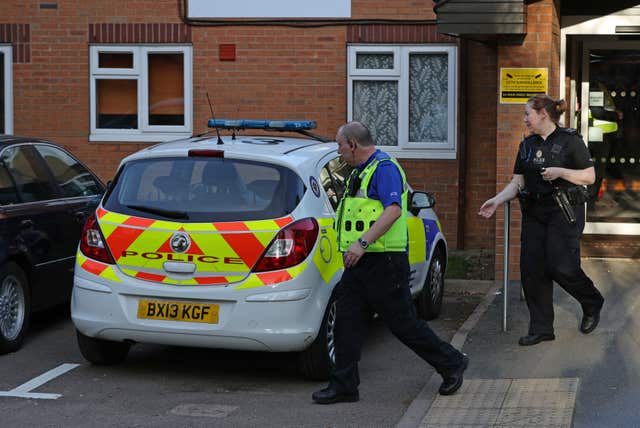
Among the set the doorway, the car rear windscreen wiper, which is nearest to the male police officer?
the car rear windscreen wiper

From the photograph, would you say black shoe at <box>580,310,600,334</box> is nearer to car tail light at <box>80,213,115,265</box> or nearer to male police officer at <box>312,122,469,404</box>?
male police officer at <box>312,122,469,404</box>

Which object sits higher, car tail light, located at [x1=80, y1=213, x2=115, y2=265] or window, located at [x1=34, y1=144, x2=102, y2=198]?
window, located at [x1=34, y1=144, x2=102, y2=198]

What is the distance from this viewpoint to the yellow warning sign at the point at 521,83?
37.3 feet

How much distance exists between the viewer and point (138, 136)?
46.6 feet

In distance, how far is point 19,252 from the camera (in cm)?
845

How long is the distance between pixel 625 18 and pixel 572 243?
A: 481cm

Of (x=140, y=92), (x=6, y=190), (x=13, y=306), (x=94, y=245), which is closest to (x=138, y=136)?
(x=140, y=92)

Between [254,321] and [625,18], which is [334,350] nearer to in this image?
[254,321]

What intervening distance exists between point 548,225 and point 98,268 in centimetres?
318

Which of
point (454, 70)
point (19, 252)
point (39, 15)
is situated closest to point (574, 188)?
point (19, 252)

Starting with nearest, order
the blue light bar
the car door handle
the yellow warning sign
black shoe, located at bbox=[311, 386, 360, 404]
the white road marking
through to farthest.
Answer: black shoe, located at bbox=[311, 386, 360, 404] → the white road marking → the blue light bar → the car door handle → the yellow warning sign

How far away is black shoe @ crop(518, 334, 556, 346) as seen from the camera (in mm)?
Answer: 8367

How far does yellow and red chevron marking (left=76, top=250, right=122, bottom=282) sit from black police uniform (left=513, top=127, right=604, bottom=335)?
3004mm

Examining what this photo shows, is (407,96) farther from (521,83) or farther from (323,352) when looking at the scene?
(323,352)
